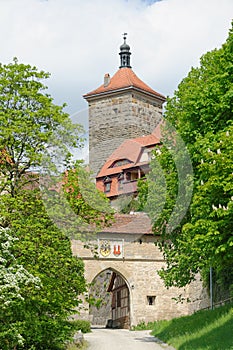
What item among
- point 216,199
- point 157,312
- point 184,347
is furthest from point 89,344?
point 157,312

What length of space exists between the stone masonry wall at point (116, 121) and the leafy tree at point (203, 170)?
126 ft

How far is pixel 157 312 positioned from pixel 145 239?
3.84m

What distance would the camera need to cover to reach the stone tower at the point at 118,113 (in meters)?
67.6

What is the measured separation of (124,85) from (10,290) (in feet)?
169

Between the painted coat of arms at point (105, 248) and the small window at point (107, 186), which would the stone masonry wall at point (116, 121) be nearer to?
the small window at point (107, 186)

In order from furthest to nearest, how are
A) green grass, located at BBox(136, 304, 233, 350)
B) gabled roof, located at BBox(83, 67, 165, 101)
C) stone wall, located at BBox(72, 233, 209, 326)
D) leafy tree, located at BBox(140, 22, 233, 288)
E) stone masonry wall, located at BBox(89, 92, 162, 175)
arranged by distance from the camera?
gabled roof, located at BBox(83, 67, 165, 101) < stone masonry wall, located at BBox(89, 92, 162, 175) < stone wall, located at BBox(72, 233, 209, 326) < green grass, located at BBox(136, 304, 233, 350) < leafy tree, located at BBox(140, 22, 233, 288)

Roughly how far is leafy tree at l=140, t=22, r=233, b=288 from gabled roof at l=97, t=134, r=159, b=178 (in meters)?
30.6

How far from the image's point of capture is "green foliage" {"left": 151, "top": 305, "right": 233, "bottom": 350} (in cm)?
A: 1947

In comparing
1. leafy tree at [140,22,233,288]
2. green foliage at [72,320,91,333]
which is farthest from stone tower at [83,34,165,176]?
leafy tree at [140,22,233,288]

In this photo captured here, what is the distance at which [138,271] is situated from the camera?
39.3 metres

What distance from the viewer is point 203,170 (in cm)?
1842

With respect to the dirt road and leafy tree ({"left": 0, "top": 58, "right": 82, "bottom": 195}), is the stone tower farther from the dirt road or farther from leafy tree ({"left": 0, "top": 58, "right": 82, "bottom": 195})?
leafy tree ({"left": 0, "top": 58, "right": 82, "bottom": 195})

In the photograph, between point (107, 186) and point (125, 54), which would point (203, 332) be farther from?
point (125, 54)

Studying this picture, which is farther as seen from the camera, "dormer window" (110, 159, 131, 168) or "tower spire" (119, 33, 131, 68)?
"tower spire" (119, 33, 131, 68)
